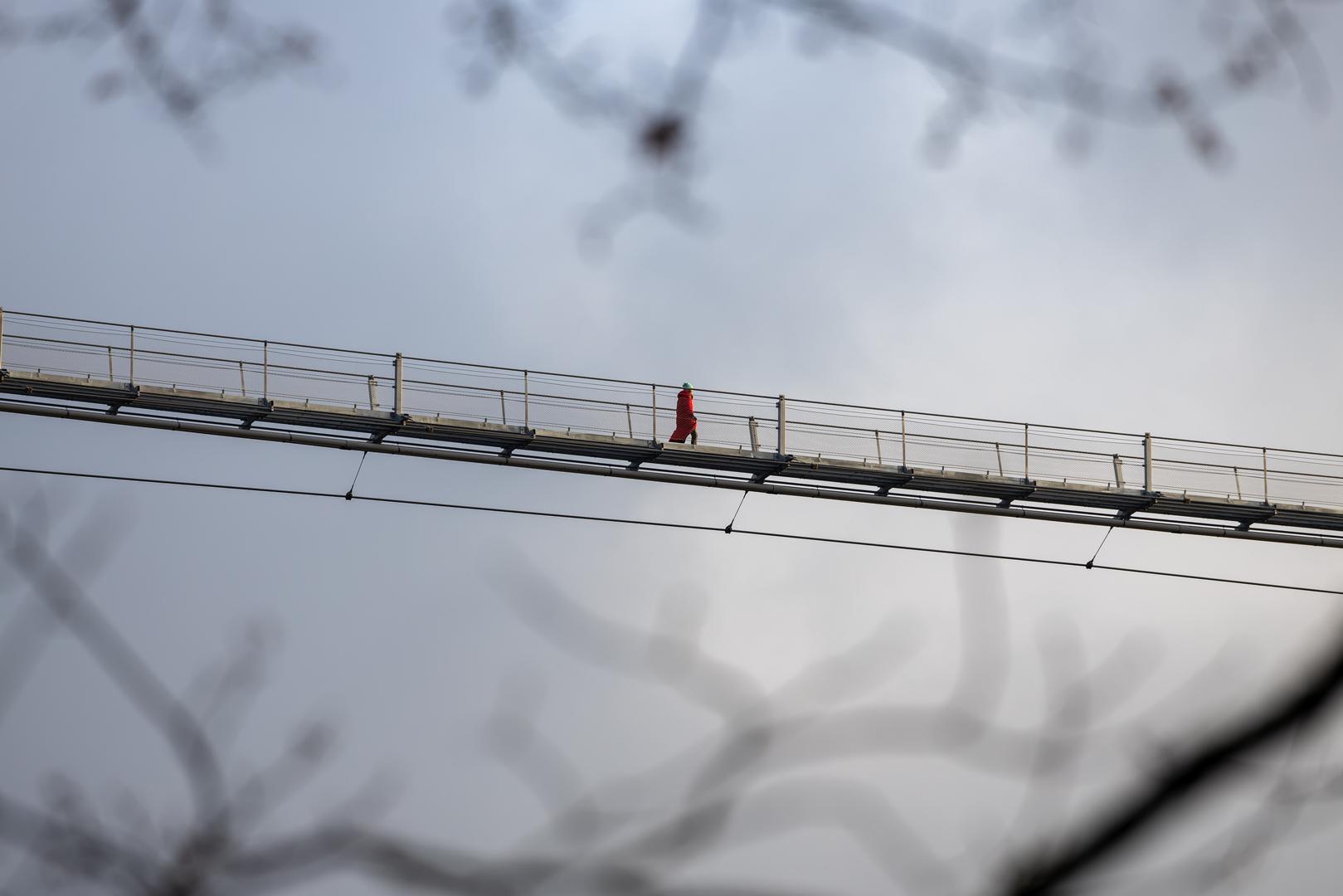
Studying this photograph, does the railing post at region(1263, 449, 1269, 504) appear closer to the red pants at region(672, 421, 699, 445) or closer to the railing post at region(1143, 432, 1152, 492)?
the railing post at region(1143, 432, 1152, 492)

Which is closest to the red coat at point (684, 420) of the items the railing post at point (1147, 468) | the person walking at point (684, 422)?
the person walking at point (684, 422)

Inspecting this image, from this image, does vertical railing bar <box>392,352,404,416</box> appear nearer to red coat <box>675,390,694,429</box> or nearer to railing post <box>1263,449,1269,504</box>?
red coat <box>675,390,694,429</box>

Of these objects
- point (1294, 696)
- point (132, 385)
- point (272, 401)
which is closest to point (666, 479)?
point (272, 401)

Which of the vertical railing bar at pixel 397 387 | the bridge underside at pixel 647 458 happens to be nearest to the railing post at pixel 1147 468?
the bridge underside at pixel 647 458

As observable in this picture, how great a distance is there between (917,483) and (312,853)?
1868 centimetres

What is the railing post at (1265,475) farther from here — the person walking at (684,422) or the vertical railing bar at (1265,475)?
the person walking at (684,422)

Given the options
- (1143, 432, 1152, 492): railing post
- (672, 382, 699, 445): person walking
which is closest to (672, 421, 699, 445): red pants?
(672, 382, 699, 445): person walking

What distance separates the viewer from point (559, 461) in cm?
1992

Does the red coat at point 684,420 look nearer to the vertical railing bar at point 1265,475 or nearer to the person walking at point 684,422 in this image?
the person walking at point 684,422

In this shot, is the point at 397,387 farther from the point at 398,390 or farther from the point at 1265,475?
the point at 1265,475

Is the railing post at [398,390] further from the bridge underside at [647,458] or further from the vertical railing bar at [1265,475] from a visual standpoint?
the vertical railing bar at [1265,475]

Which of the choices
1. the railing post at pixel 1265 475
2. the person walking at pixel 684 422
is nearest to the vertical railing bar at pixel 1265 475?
the railing post at pixel 1265 475

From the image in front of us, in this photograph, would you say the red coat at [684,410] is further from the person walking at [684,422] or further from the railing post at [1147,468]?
the railing post at [1147,468]

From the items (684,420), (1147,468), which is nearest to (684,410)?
(684,420)
